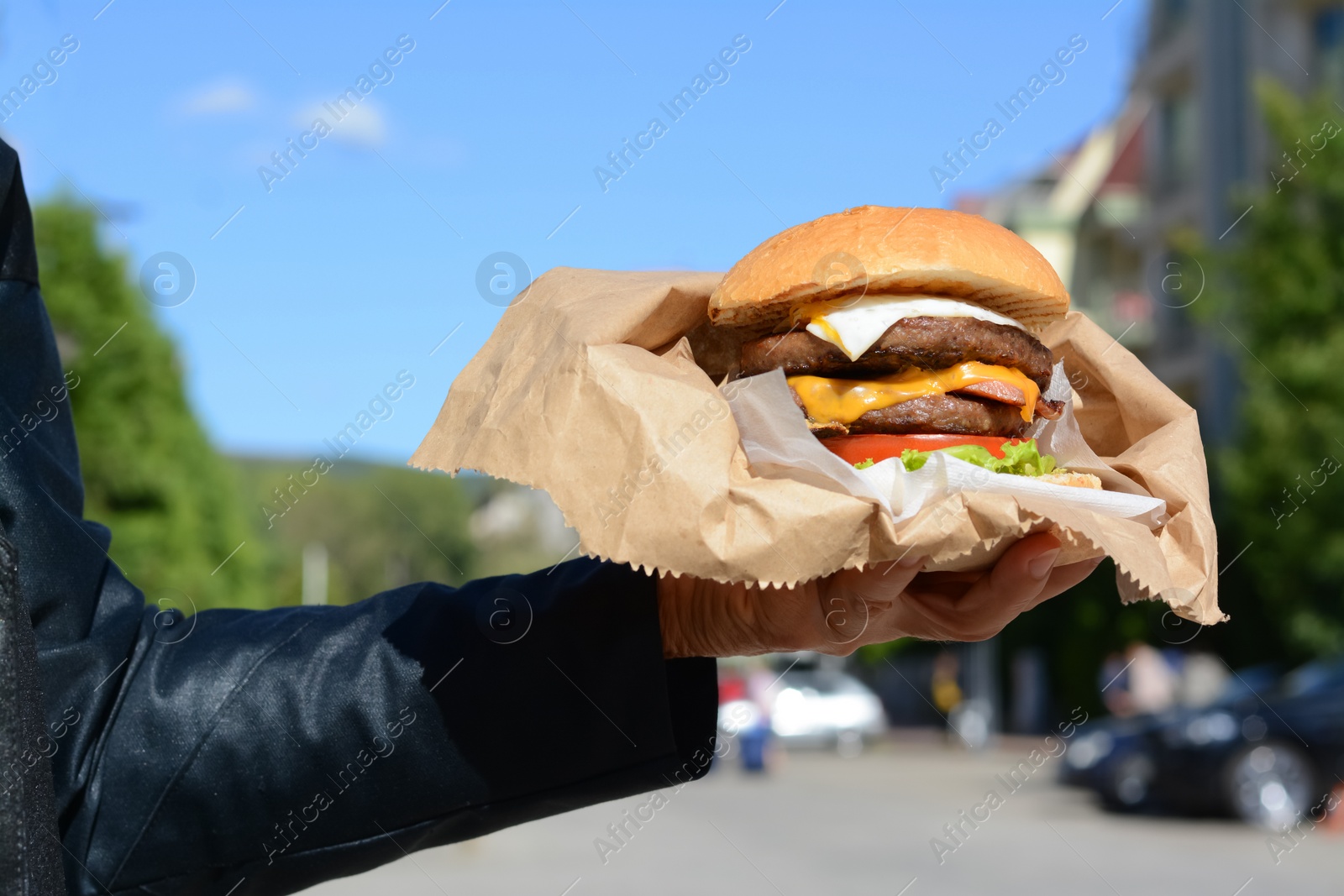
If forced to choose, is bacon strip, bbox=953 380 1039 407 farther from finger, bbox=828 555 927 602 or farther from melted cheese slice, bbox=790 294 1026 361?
finger, bbox=828 555 927 602

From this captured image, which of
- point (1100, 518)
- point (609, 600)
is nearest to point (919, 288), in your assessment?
A: point (1100, 518)

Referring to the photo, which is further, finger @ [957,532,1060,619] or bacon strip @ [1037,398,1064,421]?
bacon strip @ [1037,398,1064,421]

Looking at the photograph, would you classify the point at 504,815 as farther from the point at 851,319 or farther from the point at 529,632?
the point at 851,319

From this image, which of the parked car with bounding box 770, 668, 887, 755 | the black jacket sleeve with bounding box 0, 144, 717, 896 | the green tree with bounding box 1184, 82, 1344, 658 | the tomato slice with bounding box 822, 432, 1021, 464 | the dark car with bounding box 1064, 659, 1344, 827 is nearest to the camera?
the black jacket sleeve with bounding box 0, 144, 717, 896

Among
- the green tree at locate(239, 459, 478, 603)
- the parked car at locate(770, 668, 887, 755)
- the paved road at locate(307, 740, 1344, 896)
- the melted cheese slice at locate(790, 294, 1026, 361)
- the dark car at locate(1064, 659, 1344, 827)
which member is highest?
the melted cheese slice at locate(790, 294, 1026, 361)

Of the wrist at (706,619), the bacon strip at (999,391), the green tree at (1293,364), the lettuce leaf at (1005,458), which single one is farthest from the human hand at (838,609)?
the green tree at (1293,364)

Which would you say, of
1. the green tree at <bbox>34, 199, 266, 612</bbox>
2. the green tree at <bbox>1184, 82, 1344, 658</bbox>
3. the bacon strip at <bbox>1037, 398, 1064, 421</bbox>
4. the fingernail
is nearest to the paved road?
the green tree at <bbox>1184, 82, 1344, 658</bbox>

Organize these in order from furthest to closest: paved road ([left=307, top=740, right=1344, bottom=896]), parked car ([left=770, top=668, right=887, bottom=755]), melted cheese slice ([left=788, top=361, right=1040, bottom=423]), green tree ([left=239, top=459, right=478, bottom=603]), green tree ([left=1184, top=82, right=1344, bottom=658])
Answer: green tree ([left=239, top=459, right=478, bottom=603]) < parked car ([left=770, top=668, right=887, bottom=755]) < green tree ([left=1184, top=82, right=1344, bottom=658]) < paved road ([left=307, top=740, right=1344, bottom=896]) < melted cheese slice ([left=788, top=361, right=1040, bottom=423])

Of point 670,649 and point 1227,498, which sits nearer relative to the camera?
point 670,649
